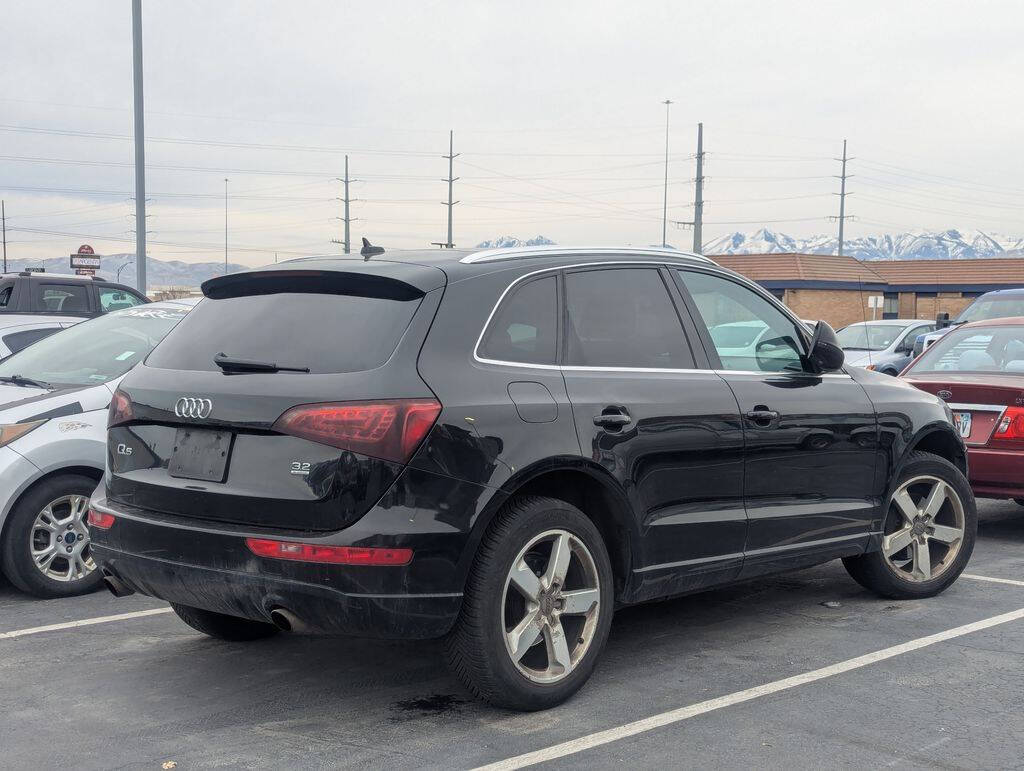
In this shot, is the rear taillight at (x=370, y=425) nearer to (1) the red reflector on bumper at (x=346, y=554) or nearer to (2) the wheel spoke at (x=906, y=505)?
(1) the red reflector on bumper at (x=346, y=554)

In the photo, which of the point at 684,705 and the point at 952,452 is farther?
the point at 952,452

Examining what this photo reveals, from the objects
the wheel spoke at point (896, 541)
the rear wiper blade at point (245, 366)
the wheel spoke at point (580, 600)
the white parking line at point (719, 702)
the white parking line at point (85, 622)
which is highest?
the rear wiper blade at point (245, 366)

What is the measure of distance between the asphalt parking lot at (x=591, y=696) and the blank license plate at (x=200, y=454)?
95cm

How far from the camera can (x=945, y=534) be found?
21.4 ft

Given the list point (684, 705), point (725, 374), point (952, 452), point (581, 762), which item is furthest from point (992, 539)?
point (581, 762)

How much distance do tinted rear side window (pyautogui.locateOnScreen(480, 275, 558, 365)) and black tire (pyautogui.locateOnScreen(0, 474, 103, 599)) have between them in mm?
3118

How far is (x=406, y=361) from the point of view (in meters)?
4.23

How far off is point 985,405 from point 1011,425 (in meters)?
0.23

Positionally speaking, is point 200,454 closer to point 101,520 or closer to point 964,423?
point 101,520

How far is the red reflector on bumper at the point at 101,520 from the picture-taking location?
4.68m

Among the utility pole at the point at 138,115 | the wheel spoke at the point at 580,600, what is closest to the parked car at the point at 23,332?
the wheel spoke at the point at 580,600

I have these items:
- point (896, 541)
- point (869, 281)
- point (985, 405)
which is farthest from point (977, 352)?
point (869, 281)

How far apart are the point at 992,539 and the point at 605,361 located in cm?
475

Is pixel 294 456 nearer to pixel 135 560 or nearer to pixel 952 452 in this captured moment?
pixel 135 560
